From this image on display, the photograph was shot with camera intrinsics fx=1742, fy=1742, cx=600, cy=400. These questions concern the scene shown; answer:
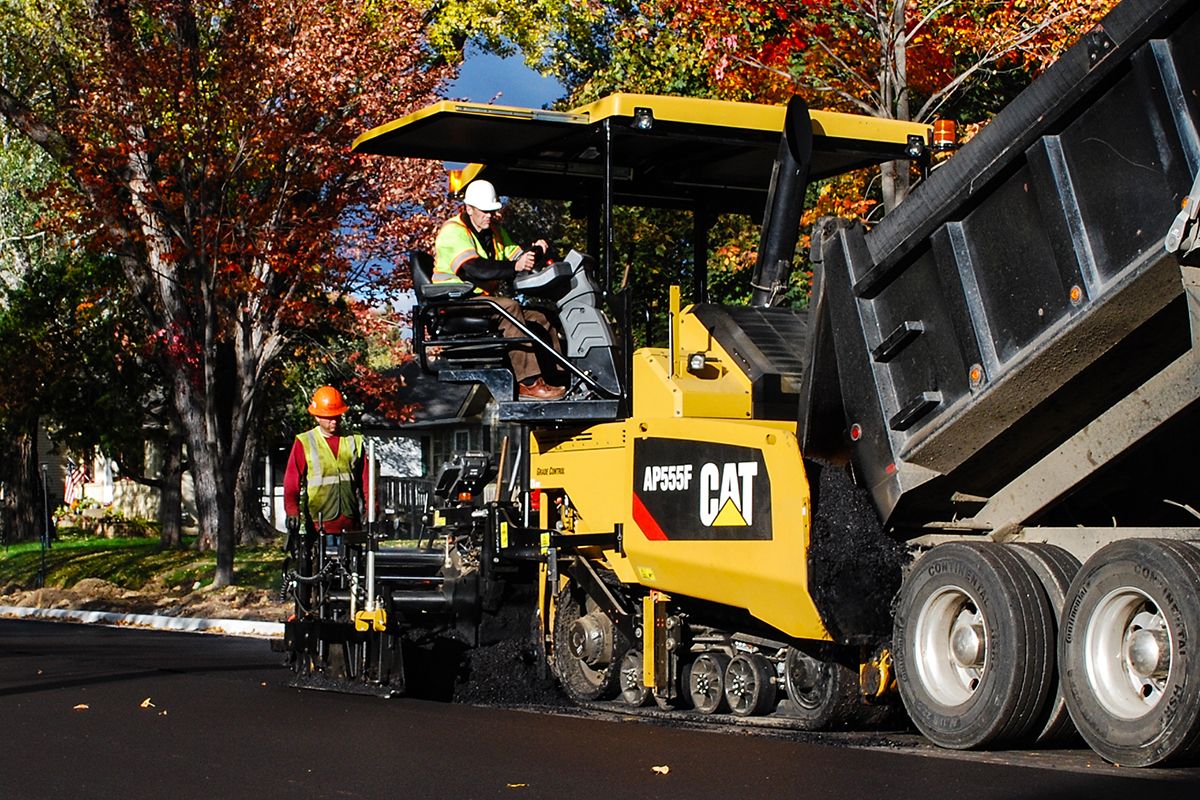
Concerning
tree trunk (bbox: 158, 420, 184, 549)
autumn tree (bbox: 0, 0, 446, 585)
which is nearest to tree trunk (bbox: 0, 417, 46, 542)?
tree trunk (bbox: 158, 420, 184, 549)

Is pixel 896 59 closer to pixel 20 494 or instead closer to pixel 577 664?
pixel 577 664

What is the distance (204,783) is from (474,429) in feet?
134

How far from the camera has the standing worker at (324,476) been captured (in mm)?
Answer: 11352

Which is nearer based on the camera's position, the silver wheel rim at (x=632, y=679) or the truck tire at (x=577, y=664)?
the silver wheel rim at (x=632, y=679)

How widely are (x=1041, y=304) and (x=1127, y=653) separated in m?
1.32

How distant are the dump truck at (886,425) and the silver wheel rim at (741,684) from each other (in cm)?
1

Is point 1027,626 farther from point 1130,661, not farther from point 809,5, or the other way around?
point 809,5

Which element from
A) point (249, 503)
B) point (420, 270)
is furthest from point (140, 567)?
point (420, 270)

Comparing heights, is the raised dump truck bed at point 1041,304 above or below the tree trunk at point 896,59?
below

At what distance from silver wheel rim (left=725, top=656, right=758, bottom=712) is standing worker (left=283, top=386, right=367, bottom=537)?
366 cm

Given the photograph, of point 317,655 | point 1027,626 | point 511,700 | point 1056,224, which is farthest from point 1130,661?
point 317,655

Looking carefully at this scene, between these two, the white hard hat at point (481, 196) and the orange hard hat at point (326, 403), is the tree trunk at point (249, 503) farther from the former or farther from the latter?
the white hard hat at point (481, 196)

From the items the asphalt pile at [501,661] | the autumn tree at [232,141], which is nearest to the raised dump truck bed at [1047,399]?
the asphalt pile at [501,661]

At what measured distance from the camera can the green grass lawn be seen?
22.5m
